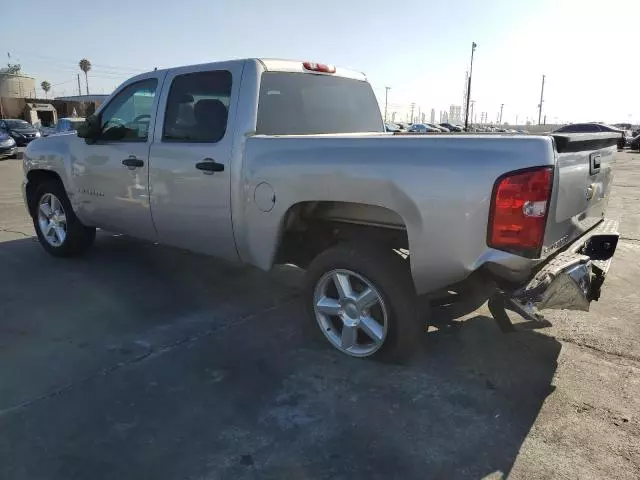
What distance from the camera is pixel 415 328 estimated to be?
323cm

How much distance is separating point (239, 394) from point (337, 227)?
52.6 inches

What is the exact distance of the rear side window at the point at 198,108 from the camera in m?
4.02

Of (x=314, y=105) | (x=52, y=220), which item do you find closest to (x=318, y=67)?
(x=314, y=105)

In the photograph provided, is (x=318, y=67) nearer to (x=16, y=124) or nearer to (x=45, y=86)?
(x=16, y=124)

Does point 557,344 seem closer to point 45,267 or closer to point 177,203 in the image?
point 177,203

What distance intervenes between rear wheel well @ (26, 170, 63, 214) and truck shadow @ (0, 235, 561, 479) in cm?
164

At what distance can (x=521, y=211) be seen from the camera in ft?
8.68

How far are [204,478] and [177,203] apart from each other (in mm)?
2438

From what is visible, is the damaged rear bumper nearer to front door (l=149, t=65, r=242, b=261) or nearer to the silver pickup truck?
the silver pickup truck

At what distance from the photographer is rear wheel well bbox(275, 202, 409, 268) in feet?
11.2

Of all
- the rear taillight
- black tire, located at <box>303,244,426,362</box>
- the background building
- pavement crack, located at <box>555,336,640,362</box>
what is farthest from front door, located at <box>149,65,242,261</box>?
the background building

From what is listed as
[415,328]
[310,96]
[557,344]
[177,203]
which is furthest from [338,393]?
[310,96]

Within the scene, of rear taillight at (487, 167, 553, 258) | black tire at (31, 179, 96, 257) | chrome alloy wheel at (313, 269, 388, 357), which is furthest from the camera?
black tire at (31, 179, 96, 257)

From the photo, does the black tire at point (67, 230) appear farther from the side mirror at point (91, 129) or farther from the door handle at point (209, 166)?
the door handle at point (209, 166)
